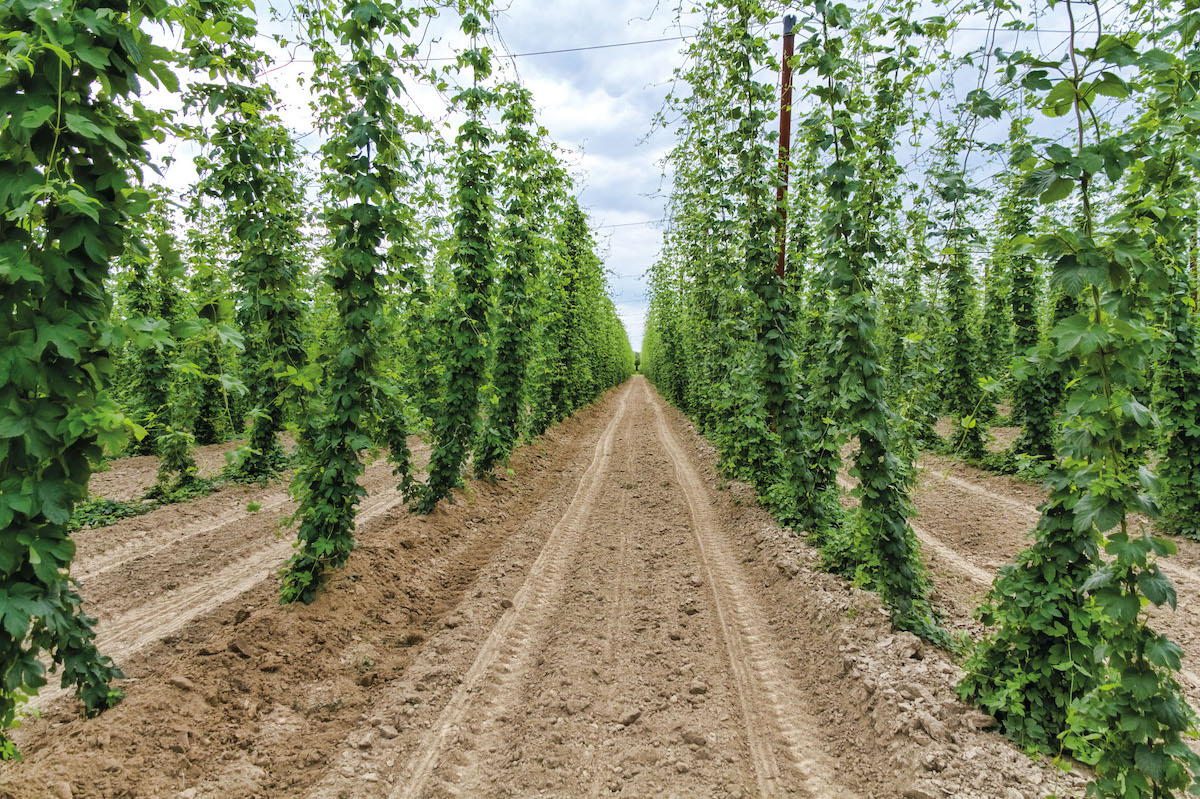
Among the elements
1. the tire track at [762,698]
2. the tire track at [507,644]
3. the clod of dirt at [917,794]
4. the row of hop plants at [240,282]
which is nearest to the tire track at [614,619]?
the tire track at [507,644]

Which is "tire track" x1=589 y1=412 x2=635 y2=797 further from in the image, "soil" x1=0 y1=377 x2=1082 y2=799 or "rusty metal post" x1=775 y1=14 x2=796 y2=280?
"rusty metal post" x1=775 y1=14 x2=796 y2=280

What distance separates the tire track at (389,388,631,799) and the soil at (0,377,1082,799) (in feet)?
0.07

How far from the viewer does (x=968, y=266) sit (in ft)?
38.1

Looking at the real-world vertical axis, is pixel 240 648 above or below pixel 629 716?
above

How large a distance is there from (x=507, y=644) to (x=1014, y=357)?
17.3 ft

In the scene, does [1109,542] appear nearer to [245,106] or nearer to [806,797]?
[806,797]

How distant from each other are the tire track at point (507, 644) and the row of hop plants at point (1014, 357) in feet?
9.10

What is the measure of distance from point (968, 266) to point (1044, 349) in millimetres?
10835

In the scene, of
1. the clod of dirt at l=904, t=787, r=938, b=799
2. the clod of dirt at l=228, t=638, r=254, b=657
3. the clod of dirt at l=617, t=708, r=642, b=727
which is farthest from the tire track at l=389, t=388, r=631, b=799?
the clod of dirt at l=904, t=787, r=938, b=799

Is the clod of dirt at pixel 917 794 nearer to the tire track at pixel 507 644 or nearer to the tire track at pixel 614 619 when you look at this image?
the tire track at pixel 614 619

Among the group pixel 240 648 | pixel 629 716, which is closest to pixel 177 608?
pixel 240 648

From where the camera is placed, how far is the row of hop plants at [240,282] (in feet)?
7.10

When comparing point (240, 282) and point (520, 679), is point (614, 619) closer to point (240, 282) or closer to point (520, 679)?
point (520, 679)

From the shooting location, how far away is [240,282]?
5305 millimetres
